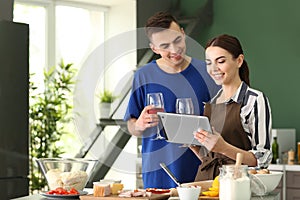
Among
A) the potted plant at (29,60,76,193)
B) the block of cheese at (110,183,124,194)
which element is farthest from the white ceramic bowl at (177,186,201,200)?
the potted plant at (29,60,76,193)

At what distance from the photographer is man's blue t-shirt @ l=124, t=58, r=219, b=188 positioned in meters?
3.85

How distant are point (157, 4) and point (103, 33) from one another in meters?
0.83

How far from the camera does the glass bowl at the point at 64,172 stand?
3.35 meters

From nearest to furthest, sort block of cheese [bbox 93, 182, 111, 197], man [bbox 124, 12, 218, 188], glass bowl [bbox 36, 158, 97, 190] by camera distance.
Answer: block of cheese [bbox 93, 182, 111, 197] < glass bowl [bbox 36, 158, 97, 190] < man [bbox 124, 12, 218, 188]

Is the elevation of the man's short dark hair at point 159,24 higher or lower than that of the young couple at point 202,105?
higher

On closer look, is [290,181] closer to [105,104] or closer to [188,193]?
[105,104]

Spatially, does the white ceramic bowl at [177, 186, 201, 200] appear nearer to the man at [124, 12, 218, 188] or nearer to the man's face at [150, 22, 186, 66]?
the man at [124, 12, 218, 188]

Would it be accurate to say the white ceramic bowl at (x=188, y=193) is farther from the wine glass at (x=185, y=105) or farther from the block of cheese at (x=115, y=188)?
the wine glass at (x=185, y=105)

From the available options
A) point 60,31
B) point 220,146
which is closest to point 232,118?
point 220,146

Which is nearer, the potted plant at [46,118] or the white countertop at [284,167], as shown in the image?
the white countertop at [284,167]

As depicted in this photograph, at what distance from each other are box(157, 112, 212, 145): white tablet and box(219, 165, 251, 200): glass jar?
0.44 metres

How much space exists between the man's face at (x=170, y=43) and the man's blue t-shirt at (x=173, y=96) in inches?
6.4

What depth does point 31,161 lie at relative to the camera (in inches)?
271

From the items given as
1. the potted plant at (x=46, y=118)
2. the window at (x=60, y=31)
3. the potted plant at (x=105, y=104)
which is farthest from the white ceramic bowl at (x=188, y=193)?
the potted plant at (x=105, y=104)
